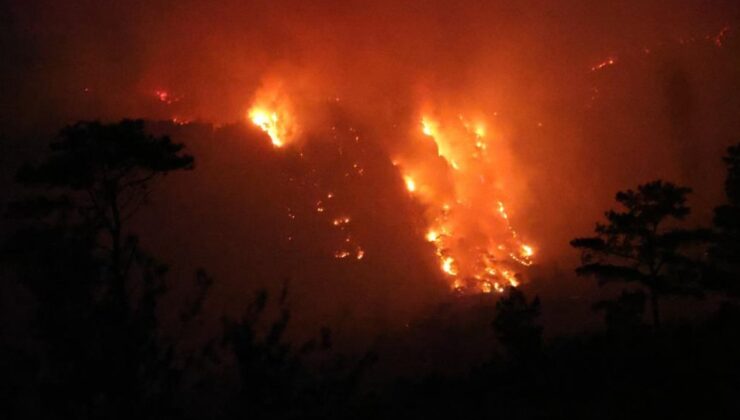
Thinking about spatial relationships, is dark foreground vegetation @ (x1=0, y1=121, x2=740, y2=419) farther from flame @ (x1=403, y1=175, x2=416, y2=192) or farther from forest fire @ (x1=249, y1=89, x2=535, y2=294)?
flame @ (x1=403, y1=175, x2=416, y2=192)

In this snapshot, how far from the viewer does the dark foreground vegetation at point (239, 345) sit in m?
7.23

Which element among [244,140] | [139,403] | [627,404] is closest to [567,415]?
[627,404]

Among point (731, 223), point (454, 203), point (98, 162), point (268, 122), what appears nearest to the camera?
point (98, 162)

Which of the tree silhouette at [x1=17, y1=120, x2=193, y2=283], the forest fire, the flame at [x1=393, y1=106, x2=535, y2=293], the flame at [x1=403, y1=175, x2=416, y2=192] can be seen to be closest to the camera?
the tree silhouette at [x1=17, y1=120, x2=193, y2=283]

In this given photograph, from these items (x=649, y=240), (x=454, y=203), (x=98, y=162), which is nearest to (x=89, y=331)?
(x=98, y=162)

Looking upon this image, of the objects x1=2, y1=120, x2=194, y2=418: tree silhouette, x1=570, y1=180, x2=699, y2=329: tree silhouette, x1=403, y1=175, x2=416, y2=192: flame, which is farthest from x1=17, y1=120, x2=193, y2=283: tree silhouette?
x1=403, y1=175, x2=416, y2=192: flame

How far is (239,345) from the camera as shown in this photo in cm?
760

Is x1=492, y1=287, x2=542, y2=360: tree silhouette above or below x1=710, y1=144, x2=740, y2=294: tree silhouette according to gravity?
below

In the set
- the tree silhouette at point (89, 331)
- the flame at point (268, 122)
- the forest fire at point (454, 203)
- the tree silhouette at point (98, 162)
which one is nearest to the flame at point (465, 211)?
the forest fire at point (454, 203)

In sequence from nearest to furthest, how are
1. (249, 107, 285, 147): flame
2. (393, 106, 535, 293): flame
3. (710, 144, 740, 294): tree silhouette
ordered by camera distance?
(710, 144, 740, 294): tree silhouette
(393, 106, 535, 293): flame
(249, 107, 285, 147): flame

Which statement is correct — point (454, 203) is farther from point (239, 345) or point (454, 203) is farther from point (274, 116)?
point (239, 345)

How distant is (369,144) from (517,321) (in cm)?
5133

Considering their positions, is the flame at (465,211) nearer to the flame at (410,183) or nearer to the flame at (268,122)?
the flame at (410,183)

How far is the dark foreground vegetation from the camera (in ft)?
23.7
